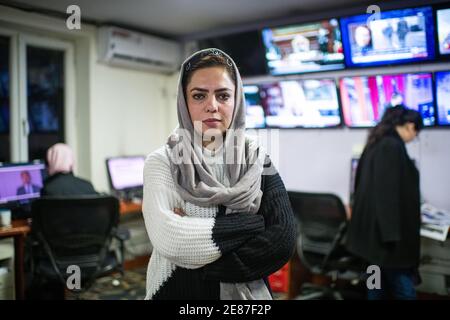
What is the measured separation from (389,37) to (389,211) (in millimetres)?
1455

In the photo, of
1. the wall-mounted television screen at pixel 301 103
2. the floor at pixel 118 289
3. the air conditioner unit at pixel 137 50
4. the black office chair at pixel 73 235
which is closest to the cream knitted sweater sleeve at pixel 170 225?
the black office chair at pixel 73 235

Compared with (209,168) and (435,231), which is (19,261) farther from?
(435,231)

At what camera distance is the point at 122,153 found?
413cm

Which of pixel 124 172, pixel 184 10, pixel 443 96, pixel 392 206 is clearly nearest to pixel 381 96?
pixel 443 96

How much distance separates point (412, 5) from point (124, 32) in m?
2.50

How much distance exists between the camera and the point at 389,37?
3014mm

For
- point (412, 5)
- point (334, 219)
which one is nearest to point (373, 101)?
point (412, 5)

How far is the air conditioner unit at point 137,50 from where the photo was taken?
3.76 m

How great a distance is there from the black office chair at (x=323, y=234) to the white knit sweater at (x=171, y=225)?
1787 millimetres

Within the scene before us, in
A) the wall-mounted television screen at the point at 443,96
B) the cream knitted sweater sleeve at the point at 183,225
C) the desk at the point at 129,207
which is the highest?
the wall-mounted television screen at the point at 443,96

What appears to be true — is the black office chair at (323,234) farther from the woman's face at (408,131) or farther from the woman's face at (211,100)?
the woman's face at (211,100)

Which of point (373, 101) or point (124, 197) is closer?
point (373, 101)
